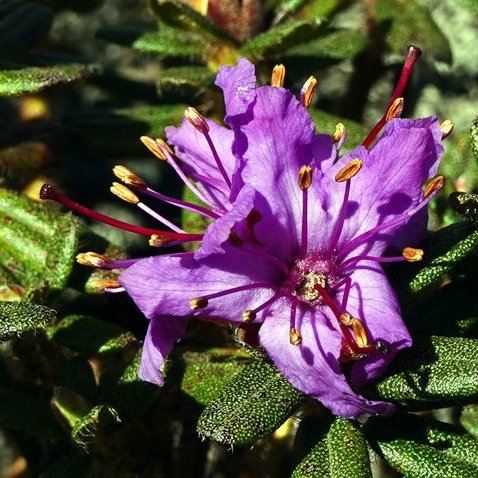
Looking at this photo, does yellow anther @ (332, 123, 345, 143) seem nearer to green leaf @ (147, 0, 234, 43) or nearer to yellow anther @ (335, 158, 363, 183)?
yellow anther @ (335, 158, 363, 183)

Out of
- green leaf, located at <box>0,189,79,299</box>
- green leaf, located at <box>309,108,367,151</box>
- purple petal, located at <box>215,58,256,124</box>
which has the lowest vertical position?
green leaf, located at <box>0,189,79,299</box>

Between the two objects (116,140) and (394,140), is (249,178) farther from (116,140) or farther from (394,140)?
(116,140)

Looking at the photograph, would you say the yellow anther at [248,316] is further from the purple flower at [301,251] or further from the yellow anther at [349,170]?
the yellow anther at [349,170]

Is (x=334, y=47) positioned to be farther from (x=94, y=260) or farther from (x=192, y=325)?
(x=94, y=260)

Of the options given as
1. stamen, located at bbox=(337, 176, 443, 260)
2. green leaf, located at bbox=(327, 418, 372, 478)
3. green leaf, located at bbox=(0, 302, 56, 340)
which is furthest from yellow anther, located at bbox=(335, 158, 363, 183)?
green leaf, located at bbox=(0, 302, 56, 340)

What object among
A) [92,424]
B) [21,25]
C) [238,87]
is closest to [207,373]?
[92,424]

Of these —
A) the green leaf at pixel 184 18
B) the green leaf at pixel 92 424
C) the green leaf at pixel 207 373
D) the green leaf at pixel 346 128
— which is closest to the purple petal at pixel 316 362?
the green leaf at pixel 207 373
